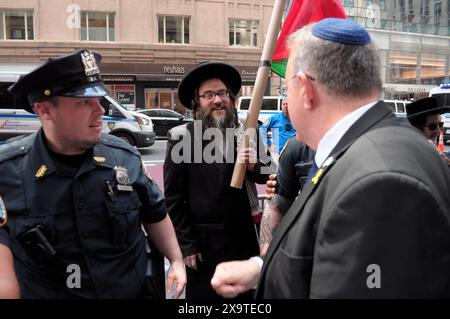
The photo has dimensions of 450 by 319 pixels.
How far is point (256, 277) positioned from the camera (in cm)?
139

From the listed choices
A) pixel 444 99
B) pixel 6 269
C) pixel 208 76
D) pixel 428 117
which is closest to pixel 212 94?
pixel 208 76

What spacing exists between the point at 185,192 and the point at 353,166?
1661mm

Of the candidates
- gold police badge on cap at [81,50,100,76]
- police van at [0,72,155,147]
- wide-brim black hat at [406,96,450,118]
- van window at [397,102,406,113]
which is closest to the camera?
gold police badge on cap at [81,50,100,76]

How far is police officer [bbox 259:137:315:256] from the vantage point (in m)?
2.53

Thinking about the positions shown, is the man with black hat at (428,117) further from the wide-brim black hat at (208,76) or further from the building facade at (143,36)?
the building facade at (143,36)

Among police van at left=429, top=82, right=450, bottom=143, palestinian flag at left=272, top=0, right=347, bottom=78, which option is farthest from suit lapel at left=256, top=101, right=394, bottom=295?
police van at left=429, top=82, right=450, bottom=143

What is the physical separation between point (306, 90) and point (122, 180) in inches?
37.2

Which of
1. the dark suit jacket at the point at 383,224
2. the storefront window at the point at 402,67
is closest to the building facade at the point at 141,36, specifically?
the storefront window at the point at 402,67

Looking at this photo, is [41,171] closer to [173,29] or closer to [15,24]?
[173,29]

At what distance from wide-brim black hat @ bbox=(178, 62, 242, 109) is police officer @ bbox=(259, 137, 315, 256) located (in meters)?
0.61

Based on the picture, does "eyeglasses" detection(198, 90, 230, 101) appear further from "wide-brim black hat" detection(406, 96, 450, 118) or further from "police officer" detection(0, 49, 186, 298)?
"wide-brim black hat" detection(406, 96, 450, 118)

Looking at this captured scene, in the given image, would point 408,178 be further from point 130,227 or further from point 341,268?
point 130,227

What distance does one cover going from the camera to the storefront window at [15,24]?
22.1 metres
